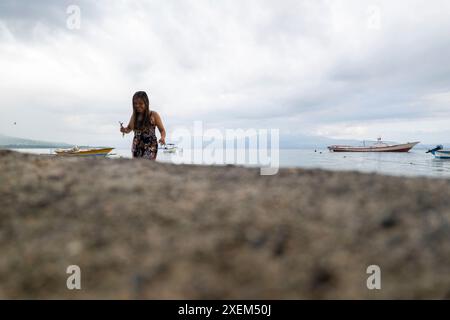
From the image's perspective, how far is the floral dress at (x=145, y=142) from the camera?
5445 millimetres

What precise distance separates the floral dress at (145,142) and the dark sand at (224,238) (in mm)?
3093

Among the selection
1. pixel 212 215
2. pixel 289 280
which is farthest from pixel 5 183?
pixel 289 280

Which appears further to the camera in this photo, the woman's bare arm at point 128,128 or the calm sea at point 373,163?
the calm sea at point 373,163

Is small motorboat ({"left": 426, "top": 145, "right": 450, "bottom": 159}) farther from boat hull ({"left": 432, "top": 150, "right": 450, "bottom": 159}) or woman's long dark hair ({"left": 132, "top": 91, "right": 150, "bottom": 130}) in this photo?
woman's long dark hair ({"left": 132, "top": 91, "right": 150, "bottom": 130})

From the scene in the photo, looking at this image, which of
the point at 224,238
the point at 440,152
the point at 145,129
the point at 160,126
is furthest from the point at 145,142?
the point at 440,152

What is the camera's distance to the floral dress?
5445 millimetres

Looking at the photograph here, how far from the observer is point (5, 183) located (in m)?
2.43

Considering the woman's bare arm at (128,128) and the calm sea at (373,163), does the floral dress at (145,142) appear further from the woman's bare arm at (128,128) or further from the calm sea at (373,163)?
the calm sea at (373,163)

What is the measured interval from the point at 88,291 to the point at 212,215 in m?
0.82

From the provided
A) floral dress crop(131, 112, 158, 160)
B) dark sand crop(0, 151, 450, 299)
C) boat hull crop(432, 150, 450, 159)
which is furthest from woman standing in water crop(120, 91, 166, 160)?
boat hull crop(432, 150, 450, 159)

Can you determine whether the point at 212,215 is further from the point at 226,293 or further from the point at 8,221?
the point at 8,221

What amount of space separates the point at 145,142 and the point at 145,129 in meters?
0.27

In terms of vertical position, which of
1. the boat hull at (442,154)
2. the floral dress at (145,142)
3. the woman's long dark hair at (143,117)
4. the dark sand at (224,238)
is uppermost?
the boat hull at (442,154)

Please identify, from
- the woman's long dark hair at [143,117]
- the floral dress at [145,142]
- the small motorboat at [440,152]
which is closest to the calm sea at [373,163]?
the floral dress at [145,142]
